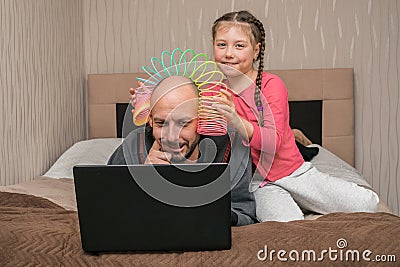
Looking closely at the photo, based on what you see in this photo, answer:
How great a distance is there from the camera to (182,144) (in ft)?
5.55

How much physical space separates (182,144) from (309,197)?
596 millimetres

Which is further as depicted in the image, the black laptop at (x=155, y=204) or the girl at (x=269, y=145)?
the girl at (x=269, y=145)

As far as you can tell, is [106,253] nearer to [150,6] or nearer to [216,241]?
[216,241]

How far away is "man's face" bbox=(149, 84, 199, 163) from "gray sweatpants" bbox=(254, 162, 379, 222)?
1.34ft

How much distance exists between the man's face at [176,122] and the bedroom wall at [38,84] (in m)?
1.21

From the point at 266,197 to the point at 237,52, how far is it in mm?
490

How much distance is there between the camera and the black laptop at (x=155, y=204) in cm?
140

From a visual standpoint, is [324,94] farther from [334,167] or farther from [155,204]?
[155,204]

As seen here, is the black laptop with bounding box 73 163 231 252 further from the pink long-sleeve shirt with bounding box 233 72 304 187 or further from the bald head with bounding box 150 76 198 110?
the pink long-sleeve shirt with bounding box 233 72 304 187

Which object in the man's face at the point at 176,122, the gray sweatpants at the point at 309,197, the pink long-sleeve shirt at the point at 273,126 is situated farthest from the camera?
the pink long-sleeve shirt at the point at 273,126

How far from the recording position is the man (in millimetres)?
1664

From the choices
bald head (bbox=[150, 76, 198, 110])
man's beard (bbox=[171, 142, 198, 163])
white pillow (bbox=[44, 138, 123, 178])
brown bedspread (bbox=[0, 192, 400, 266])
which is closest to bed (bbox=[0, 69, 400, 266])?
brown bedspread (bbox=[0, 192, 400, 266])

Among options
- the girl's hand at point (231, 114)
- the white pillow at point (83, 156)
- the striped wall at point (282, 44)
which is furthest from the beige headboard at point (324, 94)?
the girl's hand at point (231, 114)

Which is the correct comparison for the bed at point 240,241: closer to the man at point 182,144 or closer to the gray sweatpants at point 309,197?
the gray sweatpants at point 309,197
